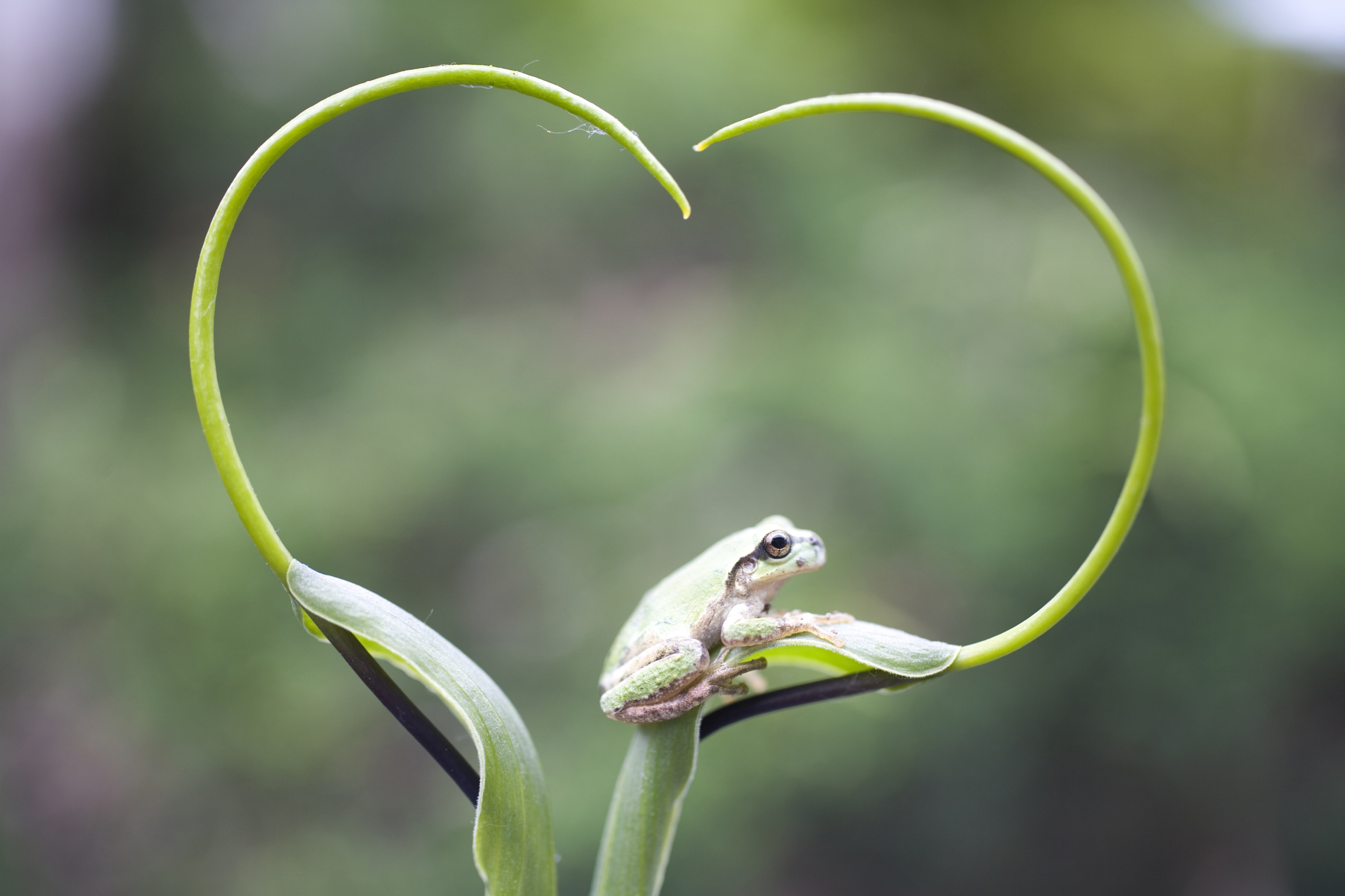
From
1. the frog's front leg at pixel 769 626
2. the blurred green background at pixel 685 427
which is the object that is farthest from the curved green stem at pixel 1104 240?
the blurred green background at pixel 685 427

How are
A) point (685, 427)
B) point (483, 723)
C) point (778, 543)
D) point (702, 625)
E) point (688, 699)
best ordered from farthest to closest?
point (685, 427), point (778, 543), point (702, 625), point (688, 699), point (483, 723)

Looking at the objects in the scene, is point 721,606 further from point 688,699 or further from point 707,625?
point 688,699

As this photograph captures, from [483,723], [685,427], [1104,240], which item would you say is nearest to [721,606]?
[483,723]

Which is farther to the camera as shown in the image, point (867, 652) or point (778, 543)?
point (778, 543)

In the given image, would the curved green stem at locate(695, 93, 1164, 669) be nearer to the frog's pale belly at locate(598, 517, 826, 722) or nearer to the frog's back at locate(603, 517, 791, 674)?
the frog's pale belly at locate(598, 517, 826, 722)

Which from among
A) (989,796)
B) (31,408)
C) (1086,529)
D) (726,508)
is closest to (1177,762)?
(989,796)

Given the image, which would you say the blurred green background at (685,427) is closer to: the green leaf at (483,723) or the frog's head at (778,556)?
the frog's head at (778,556)

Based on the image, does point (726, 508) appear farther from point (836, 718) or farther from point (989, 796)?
point (989, 796)
